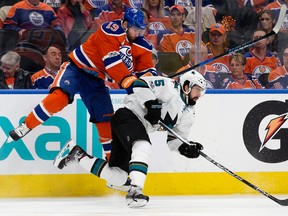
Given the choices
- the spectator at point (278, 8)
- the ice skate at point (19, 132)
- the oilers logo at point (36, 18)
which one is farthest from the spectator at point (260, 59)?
the ice skate at point (19, 132)

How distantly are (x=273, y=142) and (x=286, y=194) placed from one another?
386mm

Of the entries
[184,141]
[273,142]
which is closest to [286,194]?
[273,142]

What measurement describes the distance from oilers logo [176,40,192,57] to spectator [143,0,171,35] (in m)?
0.21

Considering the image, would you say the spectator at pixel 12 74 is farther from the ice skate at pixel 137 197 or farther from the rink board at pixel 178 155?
the ice skate at pixel 137 197

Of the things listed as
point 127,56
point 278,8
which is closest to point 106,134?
point 127,56

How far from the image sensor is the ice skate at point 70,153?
15.6 feet

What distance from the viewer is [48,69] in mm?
5086

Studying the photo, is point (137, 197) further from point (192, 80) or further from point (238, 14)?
point (238, 14)

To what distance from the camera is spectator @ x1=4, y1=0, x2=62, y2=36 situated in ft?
17.1

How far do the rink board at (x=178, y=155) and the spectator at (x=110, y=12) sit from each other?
1.91ft

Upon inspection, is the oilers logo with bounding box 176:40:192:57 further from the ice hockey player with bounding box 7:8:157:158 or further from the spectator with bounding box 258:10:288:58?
the spectator with bounding box 258:10:288:58

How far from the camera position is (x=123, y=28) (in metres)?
4.71

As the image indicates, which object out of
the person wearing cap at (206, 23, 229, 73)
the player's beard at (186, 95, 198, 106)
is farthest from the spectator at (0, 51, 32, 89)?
the person wearing cap at (206, 23, 229, 73)

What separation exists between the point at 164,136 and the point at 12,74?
117 cm
